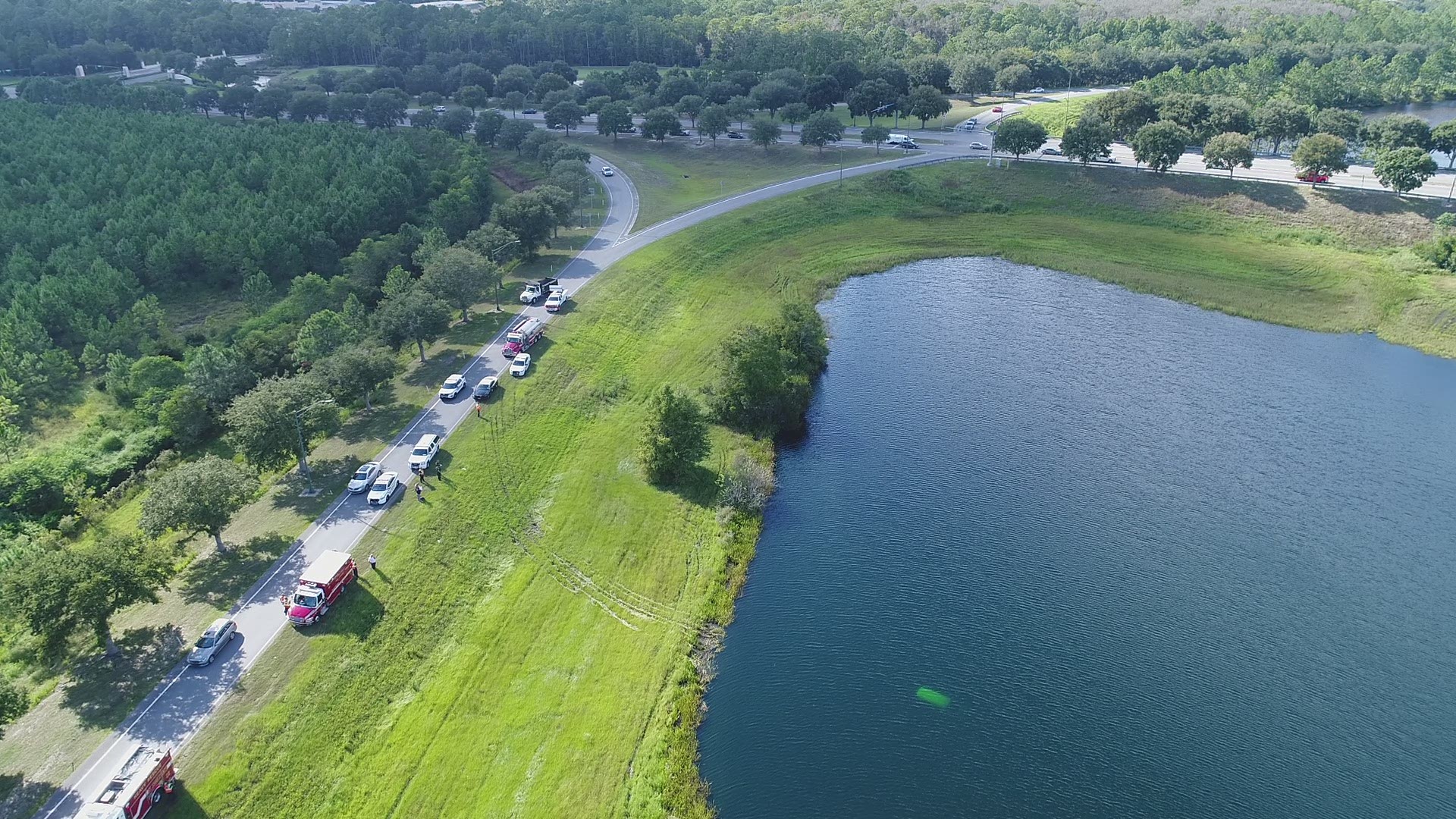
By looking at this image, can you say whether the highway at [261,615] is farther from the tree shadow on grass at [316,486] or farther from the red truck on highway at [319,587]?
the tree shadow on grass at [316,486]

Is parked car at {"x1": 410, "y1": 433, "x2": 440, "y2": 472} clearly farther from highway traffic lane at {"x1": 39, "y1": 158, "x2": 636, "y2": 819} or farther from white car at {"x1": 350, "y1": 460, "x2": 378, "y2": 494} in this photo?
white car at {"x1": 350, "y1": 460, "x2": 378, "y2": 494}

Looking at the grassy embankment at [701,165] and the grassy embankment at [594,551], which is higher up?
the grassy embankment at [701,165]

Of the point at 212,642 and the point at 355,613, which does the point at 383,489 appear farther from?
the point at 212,642

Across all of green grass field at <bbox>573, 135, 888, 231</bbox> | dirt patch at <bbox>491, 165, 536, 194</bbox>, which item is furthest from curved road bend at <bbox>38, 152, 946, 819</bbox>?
dirt patch at <bbox>491, 165, 536, 194</bbox>

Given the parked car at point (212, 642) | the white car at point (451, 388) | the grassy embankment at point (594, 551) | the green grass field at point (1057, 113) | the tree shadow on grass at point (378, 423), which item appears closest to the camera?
the grassy embankment at point (594, 551)

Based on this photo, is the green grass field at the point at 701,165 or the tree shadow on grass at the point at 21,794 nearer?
the tree shadow on grass at the point at 21,794

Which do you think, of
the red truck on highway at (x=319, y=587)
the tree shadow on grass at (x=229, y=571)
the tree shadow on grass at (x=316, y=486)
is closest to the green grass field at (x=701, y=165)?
the tree shadow on grass at (x=316, y=486)
